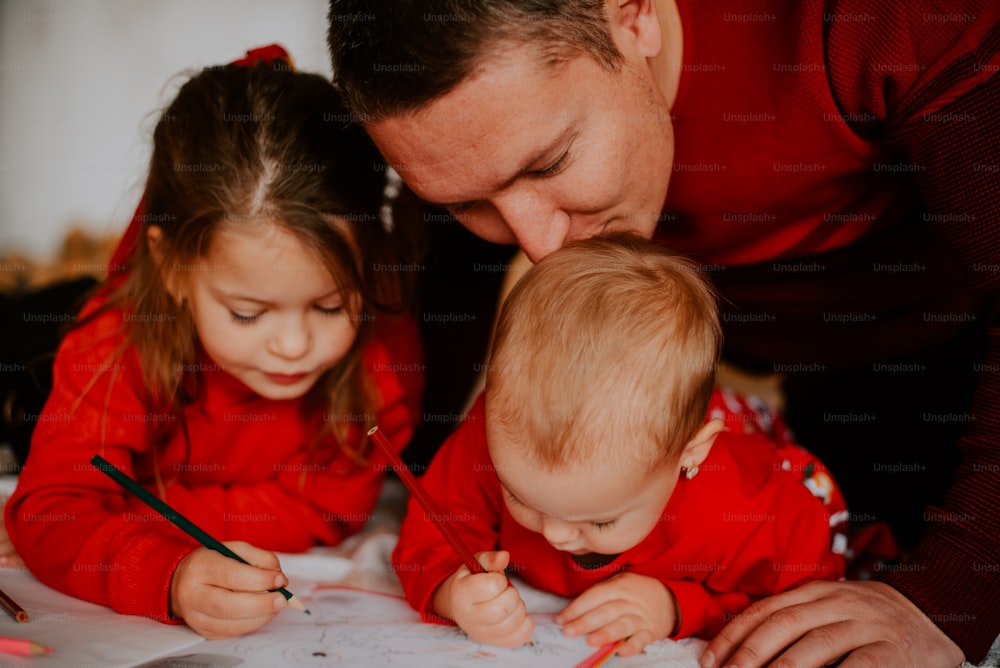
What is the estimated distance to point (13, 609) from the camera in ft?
3.08

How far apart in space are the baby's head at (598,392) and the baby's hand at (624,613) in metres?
0.08

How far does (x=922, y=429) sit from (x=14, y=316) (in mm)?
1428

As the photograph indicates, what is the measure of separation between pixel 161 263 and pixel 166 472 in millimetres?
288

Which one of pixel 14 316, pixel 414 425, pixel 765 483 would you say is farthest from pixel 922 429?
pixel 14 316

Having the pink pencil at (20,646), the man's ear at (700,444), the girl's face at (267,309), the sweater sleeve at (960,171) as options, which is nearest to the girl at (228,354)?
the girl's face at (267,309)

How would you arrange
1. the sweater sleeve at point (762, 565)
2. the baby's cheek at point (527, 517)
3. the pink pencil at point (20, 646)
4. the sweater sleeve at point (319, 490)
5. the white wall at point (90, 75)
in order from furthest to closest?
the white wall at point (90, 75) → the sweater sleeve at point (319, 490) → the sweater sleeve at point (762, 565) → the baby's cheek at point (527, 517) → the pink pencil at point (20, 646)

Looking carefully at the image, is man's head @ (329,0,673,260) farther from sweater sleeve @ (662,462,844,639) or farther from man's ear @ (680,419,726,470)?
sweater sleeve @ (662,462,844,639)

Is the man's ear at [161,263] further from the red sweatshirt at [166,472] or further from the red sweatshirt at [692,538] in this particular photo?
the red sweatshirt at [692,538]

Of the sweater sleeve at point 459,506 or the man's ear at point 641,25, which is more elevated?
the man's ear at point 641,25

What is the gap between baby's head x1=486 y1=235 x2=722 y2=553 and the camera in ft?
2.77

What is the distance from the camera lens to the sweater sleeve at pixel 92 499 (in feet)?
3.22

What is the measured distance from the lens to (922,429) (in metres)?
1.42

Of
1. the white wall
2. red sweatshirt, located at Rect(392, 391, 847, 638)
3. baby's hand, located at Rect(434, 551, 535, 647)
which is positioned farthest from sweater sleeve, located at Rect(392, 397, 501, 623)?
the white wall

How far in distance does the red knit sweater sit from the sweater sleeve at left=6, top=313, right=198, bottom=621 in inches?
28.8
